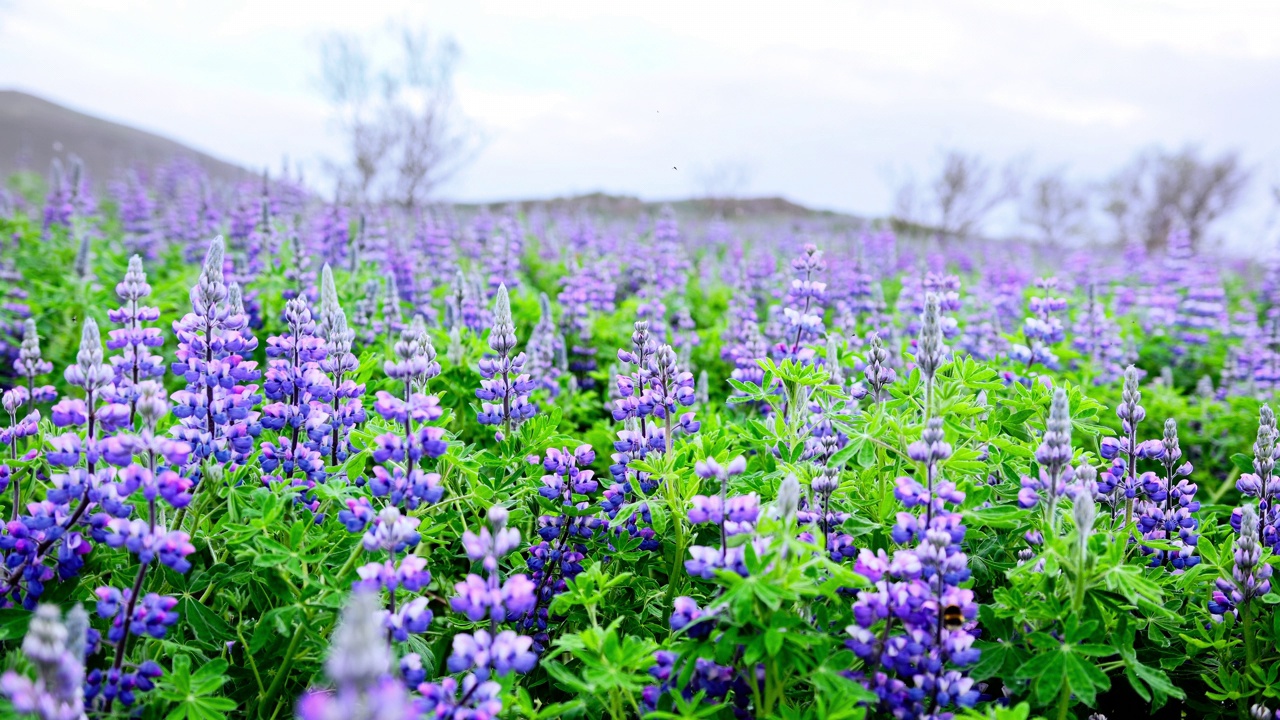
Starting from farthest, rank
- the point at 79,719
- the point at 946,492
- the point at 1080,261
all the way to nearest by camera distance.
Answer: the point at 1080,261 → the point at 946,492 → the point at 79,719

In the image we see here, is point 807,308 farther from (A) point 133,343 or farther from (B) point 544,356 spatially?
(A) point 133,343

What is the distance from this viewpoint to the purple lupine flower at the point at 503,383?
260 centimetres

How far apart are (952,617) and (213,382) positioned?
6.58 feet

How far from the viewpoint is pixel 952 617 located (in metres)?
1.87

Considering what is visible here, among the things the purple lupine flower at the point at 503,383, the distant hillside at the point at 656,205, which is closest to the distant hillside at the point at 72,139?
the distant hillside at the point at 656,205

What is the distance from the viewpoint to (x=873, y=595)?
1827 mm

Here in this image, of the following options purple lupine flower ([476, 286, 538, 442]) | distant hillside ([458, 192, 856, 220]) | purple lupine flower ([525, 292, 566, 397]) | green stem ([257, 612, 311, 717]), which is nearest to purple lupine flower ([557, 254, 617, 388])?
purple lupine flower ([525, 292, 566, 397])

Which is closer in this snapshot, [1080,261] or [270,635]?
[270,635]

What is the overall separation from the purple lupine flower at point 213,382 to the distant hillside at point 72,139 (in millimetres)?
23510

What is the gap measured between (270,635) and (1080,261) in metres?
10.9

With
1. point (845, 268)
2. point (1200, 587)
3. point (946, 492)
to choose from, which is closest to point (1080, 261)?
point (845, 268)

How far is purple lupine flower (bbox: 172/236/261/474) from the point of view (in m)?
2.21

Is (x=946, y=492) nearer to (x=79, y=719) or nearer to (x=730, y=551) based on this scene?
(x=730, y=551)

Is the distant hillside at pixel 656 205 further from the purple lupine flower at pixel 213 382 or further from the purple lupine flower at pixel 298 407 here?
the purple lupine flower at pixel 213 382
